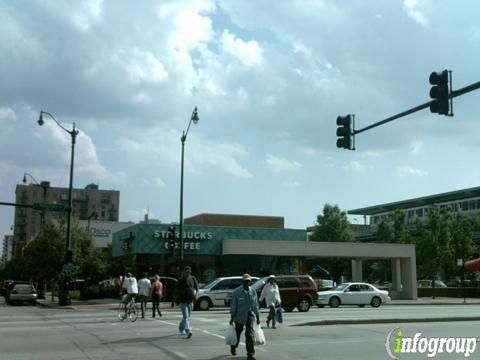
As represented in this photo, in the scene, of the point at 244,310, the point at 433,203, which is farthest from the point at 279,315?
the point at 433,203

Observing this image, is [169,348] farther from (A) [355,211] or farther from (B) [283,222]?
(A) [355,211]

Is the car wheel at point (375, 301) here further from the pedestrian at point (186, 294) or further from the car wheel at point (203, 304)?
the pedestrian at point (186, 294)

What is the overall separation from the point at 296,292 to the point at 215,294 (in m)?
4.41

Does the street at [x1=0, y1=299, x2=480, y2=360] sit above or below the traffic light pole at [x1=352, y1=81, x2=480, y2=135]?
below

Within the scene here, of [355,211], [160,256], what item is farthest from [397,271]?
[355,211]

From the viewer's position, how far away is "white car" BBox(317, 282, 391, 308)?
110ft

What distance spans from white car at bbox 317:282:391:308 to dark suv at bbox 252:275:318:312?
461 cm

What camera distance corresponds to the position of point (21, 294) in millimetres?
39219

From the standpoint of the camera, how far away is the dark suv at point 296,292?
91.9 ft

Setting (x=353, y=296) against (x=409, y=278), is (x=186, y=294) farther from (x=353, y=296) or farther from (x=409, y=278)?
(x=409, y=278)

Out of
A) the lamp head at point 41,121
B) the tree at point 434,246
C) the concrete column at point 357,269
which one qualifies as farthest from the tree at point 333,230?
the lamp head at point 41,121

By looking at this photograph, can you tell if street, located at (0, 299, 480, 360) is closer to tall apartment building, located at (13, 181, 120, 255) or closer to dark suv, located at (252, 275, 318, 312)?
dark suv, located at (252, 275, 318, 312)

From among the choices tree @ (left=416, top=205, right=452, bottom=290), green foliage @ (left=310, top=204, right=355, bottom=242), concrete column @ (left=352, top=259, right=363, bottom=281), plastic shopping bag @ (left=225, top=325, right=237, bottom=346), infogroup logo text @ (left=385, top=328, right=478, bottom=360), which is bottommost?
infogroup logo text @ (left=385, top=328, right=478, bottom=360)

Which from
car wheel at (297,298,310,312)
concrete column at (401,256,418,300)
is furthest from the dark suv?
concrete column at (401,256,418,300)
